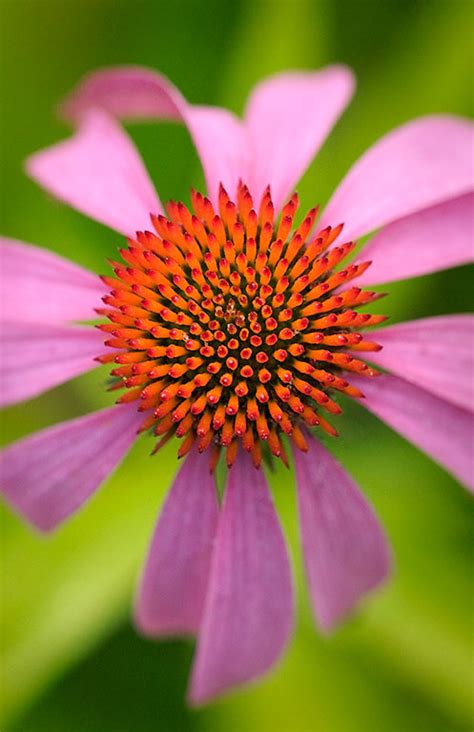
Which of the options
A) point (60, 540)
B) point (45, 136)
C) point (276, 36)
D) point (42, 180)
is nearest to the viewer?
point (42, 180)

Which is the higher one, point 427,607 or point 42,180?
point 42,180

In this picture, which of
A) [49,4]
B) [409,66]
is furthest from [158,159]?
[409,66]

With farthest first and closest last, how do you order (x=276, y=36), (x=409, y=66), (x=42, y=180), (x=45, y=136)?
1. (x=45, y=136)
2. (x=409, y=66)
3. (x=276, y=36)
4. (x=42, y=180)

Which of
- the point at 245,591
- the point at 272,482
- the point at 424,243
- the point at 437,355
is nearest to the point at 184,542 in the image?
the point at 245,591

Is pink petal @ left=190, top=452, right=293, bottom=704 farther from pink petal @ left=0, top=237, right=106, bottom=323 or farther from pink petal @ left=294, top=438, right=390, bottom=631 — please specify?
pink petal @ left=0, top=237, right=106, bottom=323

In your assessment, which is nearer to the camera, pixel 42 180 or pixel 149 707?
pixel 42 180

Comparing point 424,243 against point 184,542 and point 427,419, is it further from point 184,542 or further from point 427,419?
point 184,542

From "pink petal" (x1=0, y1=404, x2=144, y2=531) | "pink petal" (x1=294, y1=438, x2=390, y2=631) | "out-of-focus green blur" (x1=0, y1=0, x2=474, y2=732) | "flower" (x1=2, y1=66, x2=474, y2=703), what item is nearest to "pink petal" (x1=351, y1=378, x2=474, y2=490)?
"flower" (x1=2, y1=66, x2=474, y2=703)

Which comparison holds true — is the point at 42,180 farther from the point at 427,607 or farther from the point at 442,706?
the point at 442,706
